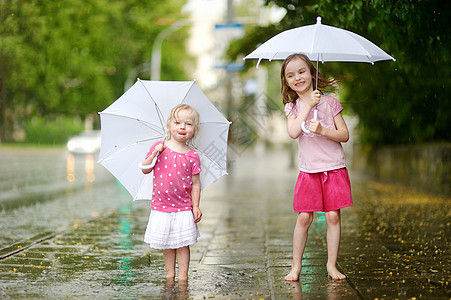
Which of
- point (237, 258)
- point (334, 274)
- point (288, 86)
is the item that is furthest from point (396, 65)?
point (334, 274)

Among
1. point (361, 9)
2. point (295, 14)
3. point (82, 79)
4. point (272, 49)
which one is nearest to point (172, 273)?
point (272, 49)

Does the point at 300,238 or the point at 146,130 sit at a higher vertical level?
the point at 146,130

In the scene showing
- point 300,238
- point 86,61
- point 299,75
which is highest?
point 86,61

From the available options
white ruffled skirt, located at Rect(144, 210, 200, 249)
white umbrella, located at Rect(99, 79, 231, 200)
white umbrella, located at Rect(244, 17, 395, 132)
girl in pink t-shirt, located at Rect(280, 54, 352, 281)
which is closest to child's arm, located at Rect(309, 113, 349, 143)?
girl in pink t-shirt, located at Rect(280, 54, 352, 281)

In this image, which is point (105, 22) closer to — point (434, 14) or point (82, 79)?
point (82, 79)

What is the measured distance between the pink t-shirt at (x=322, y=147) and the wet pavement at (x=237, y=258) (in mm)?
857

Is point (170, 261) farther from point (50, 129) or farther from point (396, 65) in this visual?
point (50, 129)

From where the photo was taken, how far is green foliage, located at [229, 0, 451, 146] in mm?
6824

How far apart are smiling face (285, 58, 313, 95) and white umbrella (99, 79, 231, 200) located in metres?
0.61

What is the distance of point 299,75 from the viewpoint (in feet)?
16.7

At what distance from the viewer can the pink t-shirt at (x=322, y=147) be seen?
5.06 meters

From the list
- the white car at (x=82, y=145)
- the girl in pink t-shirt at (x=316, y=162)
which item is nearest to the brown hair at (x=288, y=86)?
the girl in pink t-shirt at (x=316, y=162)

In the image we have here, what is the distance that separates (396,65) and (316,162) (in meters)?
5.61

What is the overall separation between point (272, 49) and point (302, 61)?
0.81 feet
